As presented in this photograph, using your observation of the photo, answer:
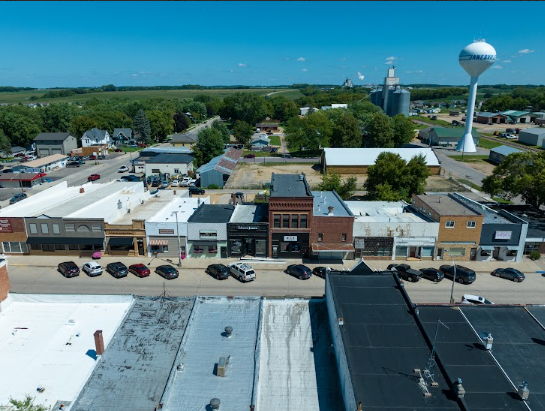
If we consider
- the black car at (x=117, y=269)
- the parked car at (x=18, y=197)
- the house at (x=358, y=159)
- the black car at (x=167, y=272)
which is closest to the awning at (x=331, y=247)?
the black car at (x=167, y=272)

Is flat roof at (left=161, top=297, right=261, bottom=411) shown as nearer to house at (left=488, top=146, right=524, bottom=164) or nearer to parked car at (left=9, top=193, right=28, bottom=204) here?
parked car at (left=9, top=193, right=28, bottom=204)

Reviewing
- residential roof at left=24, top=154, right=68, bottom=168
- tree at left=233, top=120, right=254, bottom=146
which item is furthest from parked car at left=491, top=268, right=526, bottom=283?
tree at left=233, top=120, right=254, bottom=146

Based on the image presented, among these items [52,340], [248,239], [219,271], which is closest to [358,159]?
[248,239]

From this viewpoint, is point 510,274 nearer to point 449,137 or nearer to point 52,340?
point 52,340

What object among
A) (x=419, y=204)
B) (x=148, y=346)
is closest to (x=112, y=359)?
(x=148, y=346)

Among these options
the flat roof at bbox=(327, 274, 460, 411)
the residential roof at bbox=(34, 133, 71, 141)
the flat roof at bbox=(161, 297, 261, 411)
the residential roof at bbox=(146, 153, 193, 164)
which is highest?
the residential roof at bbox=(34, 133, 71, 141)

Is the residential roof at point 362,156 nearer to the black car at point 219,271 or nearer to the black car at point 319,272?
the black car at point 319,272

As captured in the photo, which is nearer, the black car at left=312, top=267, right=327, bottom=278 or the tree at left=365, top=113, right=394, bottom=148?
the black car at left=312, top=267, right=327, bottom=278

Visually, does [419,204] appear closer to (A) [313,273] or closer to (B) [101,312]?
(A) [313,273]
